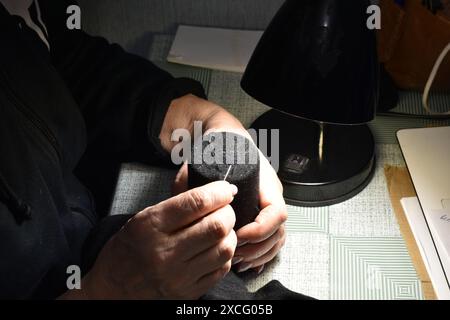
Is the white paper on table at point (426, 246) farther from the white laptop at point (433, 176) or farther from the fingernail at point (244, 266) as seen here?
the fingernail at point (244, 266)

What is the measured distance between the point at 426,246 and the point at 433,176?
129 mm

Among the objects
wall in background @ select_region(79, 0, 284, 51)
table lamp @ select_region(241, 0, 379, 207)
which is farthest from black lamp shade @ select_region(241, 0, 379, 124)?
wall in background @ select_region(79, 0, 284, 51)

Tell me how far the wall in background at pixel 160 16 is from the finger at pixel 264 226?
0.56 meters

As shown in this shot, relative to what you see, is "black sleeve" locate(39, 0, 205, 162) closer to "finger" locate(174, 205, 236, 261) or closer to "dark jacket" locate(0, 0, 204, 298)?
"dark jacket" locate(0, 0, 204, 298)

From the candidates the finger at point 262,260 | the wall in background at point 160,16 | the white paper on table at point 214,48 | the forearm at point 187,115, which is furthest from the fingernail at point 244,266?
the wall in background at point 160,16

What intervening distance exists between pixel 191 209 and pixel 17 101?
276 millimetres

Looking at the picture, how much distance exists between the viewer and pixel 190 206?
2.01 ft

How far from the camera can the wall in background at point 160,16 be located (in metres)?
1.16

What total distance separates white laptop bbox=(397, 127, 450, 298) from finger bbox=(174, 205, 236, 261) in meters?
0.30

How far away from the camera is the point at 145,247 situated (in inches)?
25.2

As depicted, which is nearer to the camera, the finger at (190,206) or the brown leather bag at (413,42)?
the finger at (190,206)

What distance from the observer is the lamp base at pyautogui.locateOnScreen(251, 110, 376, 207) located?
817mm

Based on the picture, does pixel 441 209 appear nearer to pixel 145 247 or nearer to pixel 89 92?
pixel 145 247

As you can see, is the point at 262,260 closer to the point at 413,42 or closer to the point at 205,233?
the point at 205,233
